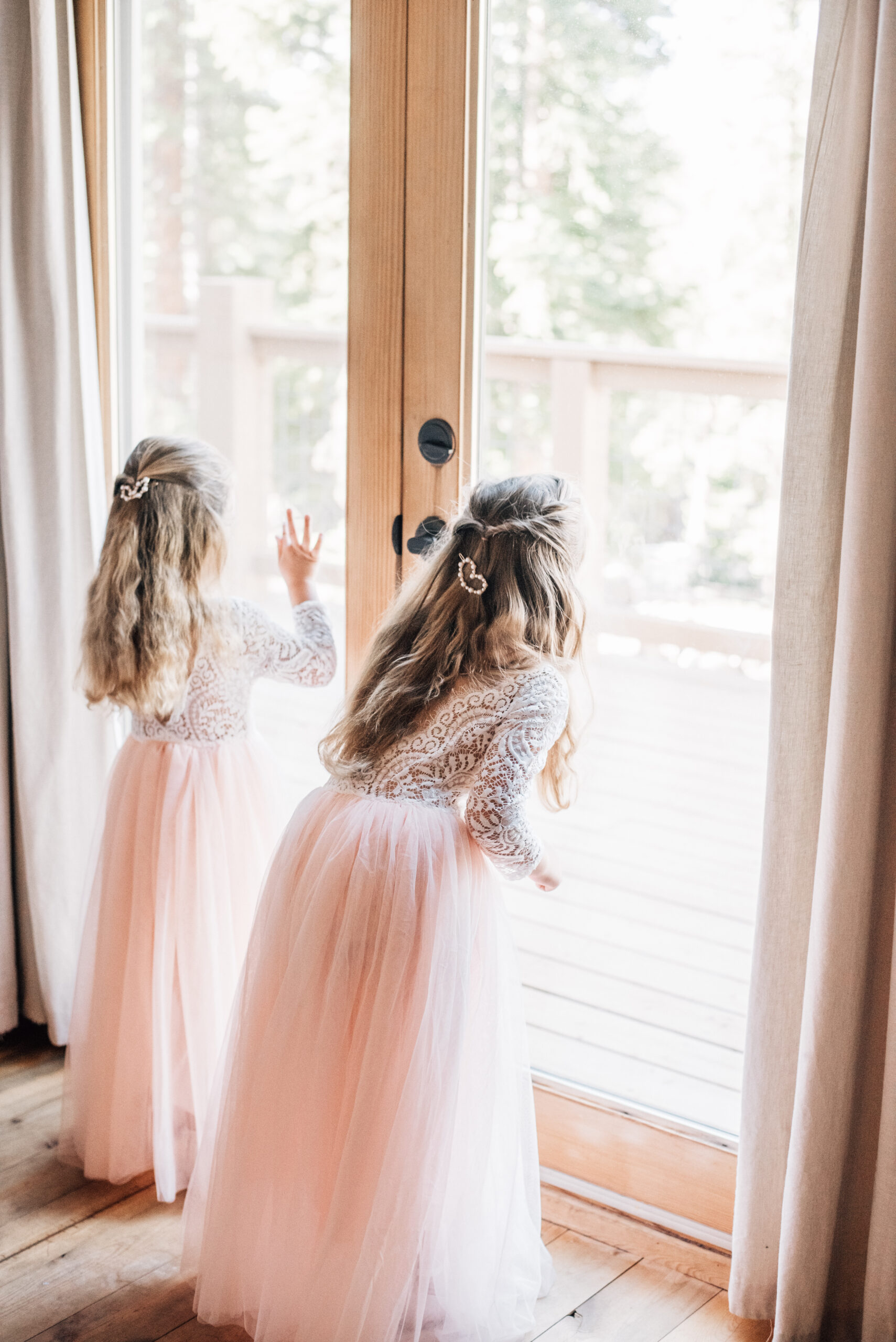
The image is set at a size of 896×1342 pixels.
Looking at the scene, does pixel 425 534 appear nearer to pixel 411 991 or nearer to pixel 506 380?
pixel 506 380

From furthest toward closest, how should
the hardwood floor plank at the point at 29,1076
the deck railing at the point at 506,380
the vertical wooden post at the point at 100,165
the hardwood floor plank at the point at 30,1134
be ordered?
the hardwood floor plank at the point at 29,1076 → the vertical wooden post at the point at 100,165 → the hardwood floor plank at the point at 30,1134 → the deck railing at the point at 506,380

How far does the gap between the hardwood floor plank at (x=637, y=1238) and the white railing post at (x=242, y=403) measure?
1233 mm

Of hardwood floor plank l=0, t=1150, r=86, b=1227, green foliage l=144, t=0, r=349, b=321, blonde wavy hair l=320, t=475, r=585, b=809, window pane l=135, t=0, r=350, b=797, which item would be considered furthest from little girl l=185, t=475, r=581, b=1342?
green foliage l=144, t=0, r=349, b=321

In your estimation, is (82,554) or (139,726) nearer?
(139,726)

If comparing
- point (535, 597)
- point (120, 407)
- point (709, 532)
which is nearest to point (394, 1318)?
→ point (535, 597)

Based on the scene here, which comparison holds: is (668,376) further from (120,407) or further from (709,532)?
(120,407)

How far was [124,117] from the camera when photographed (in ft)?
7.80

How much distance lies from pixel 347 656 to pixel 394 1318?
105 cm

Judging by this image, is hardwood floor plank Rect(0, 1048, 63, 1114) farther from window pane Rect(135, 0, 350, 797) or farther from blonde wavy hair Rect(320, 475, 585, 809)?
A: blonde wavy hair Rect(320, 475, 585, 809)

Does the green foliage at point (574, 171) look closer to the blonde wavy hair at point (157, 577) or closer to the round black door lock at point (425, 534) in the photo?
the round black door lock at point (425, 534)

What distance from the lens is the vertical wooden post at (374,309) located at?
2.00m

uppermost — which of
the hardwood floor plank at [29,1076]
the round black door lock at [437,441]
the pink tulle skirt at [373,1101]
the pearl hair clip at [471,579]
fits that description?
the round black door lock at [437,441]

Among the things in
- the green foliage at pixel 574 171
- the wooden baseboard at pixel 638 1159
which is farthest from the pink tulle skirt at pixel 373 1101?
the green foliage at pixel 574 171

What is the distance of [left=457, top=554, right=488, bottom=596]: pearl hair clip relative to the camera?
1.67 m
